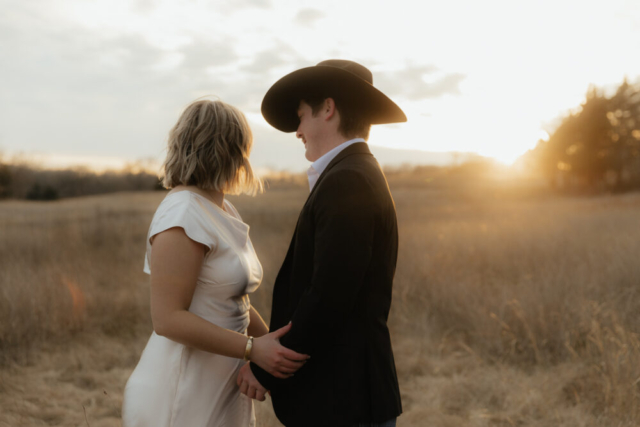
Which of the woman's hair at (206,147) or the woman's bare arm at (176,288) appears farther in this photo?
the woman's hair at (206,147)

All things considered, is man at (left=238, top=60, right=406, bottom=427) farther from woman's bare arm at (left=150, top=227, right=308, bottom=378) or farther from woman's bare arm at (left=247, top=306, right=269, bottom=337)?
woman's bare arm at (left=247, top=306, right=269, bottom=337)

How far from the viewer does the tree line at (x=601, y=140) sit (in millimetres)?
28109

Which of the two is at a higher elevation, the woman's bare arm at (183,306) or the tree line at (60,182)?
the tree line at (60,182)

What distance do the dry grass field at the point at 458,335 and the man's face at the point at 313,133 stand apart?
7.68ft

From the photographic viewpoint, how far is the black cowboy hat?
1.55 m

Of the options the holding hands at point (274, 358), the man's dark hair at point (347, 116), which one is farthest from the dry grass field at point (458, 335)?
the man's dark hair at point (347, 116)

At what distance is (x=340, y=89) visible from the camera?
1567mm

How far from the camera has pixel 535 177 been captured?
41188 mm

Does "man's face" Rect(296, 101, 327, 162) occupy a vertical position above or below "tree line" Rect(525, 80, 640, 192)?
below

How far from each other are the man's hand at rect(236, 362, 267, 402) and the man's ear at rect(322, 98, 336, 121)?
0.92 metres

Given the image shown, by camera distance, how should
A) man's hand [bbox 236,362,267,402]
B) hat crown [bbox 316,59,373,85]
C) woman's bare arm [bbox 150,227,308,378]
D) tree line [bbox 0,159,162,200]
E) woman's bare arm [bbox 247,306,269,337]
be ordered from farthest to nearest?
tree line [bbox 0,159,162,200], woman's bare arm [bbox 247,306,269,337], hat crown [bbox 316,59,373,85], man's hand [bbox 236,362,267,402], woman's bare arm [bbox 150,227,308,378]

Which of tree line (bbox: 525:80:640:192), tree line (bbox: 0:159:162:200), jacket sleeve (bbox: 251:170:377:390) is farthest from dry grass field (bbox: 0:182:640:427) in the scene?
tree line (bbox: 525:80:640:192)

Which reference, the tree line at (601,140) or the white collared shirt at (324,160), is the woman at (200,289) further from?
the tree line at (601,140)

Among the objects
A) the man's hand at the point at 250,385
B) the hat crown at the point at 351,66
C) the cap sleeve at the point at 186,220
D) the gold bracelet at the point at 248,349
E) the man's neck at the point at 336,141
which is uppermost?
the hat crown at the point at 351,66
